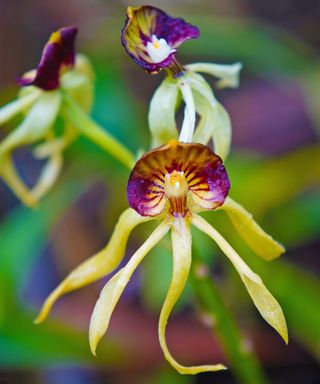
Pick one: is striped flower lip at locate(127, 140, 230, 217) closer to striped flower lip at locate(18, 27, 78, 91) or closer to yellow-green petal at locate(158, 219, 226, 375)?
yellow-green petal at locate(158, 219, 226, 375)

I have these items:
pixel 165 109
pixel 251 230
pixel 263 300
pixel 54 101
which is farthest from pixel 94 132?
pixel 263 300

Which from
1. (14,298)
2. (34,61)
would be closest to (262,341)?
(14,298)

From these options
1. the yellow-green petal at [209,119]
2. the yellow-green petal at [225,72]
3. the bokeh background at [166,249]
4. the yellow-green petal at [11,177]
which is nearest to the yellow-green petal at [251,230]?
the yellow-green petal at [209,119]

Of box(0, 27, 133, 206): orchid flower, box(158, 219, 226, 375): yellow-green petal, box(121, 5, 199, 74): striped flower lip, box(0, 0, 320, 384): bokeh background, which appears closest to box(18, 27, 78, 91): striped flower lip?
box(0, 27, 133, 206): orchid flower

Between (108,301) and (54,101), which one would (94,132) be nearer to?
(54,101)

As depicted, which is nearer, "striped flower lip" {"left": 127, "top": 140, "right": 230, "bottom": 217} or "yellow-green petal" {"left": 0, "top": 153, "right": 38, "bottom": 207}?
"striped flower lip" {"left": 127, "top": 140, "right": 230, "bottom": 217}

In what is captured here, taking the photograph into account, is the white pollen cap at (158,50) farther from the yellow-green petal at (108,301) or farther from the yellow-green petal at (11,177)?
the yellow-green petal at (11,177)

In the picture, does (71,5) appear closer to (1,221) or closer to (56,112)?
(1,221)
